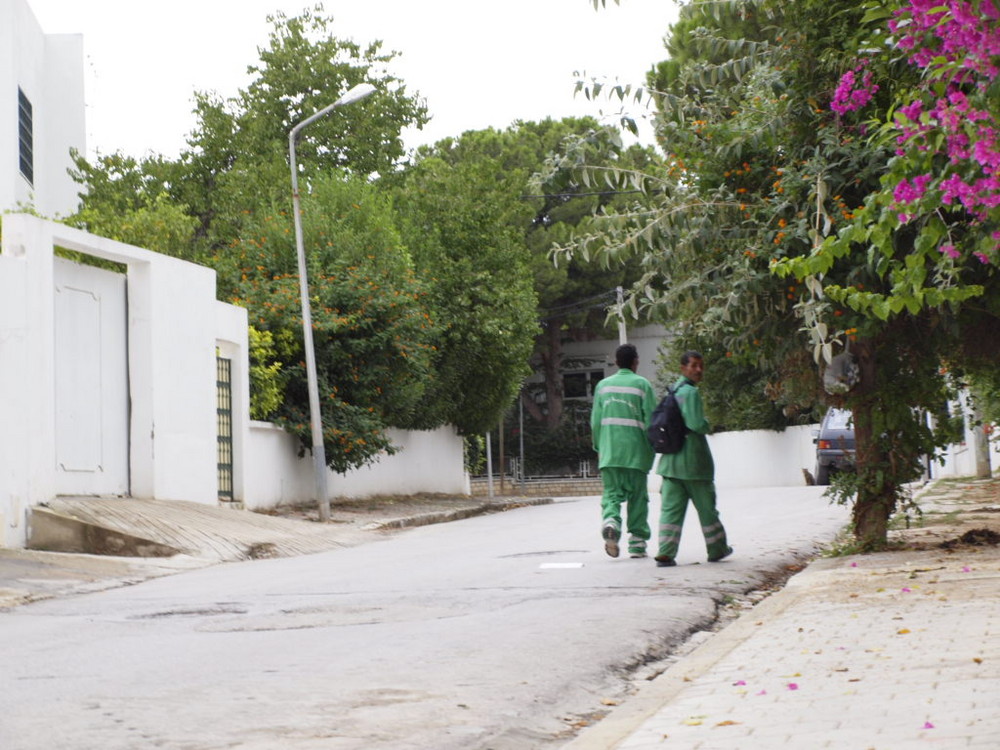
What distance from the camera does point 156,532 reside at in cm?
1673

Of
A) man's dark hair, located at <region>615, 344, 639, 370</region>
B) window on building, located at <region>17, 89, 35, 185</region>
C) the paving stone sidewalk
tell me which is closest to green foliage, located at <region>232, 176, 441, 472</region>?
window on building, located at <region>17, 89, 35, 185</region>

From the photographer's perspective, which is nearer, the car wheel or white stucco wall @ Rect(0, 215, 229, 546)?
white stucco wall @ Rect(0, 215, 229, 546)

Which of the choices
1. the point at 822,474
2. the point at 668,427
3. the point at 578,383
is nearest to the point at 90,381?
the point at 668,427

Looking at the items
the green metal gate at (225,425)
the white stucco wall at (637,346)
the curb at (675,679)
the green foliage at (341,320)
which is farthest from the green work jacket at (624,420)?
the white stucco wall at (637,346)

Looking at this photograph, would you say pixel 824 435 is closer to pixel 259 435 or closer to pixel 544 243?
pixel 259 435

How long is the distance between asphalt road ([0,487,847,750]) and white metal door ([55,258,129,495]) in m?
4.12

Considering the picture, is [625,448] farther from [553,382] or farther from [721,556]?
[553,382]

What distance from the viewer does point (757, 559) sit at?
13.1m

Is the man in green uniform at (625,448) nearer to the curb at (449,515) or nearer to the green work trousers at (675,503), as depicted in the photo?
the green work trousers at (675,503)

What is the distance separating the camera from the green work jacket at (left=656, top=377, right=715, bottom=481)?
12.1 metres

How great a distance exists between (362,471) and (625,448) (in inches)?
703

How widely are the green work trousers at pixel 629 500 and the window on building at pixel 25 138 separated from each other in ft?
63.8

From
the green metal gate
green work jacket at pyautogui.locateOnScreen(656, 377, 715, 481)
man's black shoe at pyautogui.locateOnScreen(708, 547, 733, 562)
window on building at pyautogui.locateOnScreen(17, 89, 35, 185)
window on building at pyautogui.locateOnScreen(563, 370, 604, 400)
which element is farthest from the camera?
window on building at pyautogui.locateOnScreen(563, 370, 604, 400)

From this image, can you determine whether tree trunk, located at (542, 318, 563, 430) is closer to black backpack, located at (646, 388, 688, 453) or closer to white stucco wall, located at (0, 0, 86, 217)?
white stucco wall, located at (0, 0, 86, 217)
